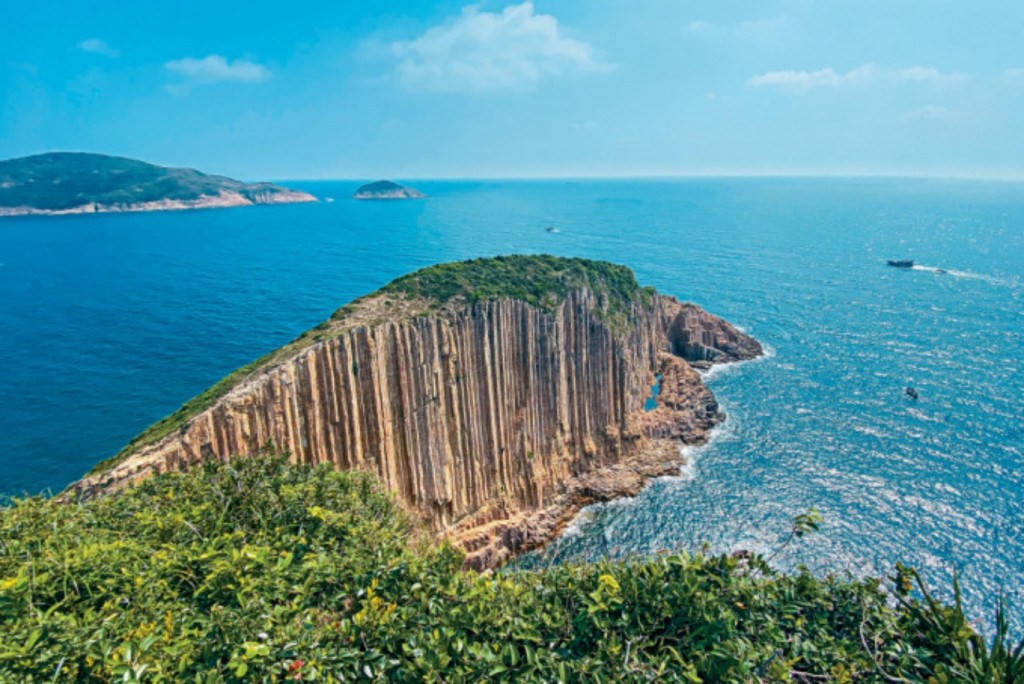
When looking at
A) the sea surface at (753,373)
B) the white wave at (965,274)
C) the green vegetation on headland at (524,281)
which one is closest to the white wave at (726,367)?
the sea surface at (753,373)

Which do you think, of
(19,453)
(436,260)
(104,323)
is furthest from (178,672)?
(436,260)

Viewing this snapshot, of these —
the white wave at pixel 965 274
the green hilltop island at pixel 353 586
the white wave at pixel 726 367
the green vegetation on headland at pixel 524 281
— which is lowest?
the white wave at pixel 726 367

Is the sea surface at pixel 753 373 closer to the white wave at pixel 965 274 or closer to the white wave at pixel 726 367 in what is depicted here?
the white wave at pixel 726 367

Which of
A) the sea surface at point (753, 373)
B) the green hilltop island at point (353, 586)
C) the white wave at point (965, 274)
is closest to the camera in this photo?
the green hilltop island at point (353, 586)

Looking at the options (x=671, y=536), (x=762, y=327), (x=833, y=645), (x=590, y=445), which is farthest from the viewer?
(x=762, y=327)

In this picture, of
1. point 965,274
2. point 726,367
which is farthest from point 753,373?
point 965,274

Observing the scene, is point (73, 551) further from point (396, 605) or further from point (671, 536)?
point (671, 536)
